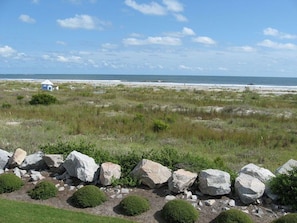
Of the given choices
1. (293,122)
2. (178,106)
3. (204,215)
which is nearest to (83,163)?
(204,215)

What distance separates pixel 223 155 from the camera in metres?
13.1

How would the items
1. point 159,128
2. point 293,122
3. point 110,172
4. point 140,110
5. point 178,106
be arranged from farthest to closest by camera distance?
point 178,106 < point 140,110 < point 293,122 < point 159,128 < point 110,172

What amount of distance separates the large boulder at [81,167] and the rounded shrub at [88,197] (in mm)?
727

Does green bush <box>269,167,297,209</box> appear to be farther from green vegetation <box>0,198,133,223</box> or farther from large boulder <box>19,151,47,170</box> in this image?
large boulder <box>19,151,47,170</box>

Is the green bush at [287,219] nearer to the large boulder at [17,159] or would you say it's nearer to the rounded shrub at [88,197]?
the rounded shrub at [88,197]

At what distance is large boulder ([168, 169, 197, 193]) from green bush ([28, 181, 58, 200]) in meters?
2.36

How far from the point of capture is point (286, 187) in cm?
717

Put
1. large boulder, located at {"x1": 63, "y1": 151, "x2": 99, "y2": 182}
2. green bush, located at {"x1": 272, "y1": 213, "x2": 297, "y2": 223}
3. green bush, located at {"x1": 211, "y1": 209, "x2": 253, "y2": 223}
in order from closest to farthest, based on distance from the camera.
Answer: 1. green bush, located at {"x1": 272, "y1": 213, "x2": 297, "y2": 223}
2. green bush, located at {"x1": 211, "y1": 209, "x2": 253, "y2": 223}
3. large boulder, located at {"x1": 63, "y1": 151, "x2": 99, "y2": 182}

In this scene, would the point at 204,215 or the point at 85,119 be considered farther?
the point at 85,119

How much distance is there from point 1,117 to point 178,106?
13.1 metres

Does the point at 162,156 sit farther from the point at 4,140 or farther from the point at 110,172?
the point at 4,140

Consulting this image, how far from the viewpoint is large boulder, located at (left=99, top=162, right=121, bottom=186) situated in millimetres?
7891

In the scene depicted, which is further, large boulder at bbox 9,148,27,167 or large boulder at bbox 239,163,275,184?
large boulder at bbox 9,148,27,167

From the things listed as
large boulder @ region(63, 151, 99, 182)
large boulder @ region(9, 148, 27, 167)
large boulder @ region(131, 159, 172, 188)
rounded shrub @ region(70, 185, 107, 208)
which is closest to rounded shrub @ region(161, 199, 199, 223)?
large boulder @ region(131, 159, 172, 188)
